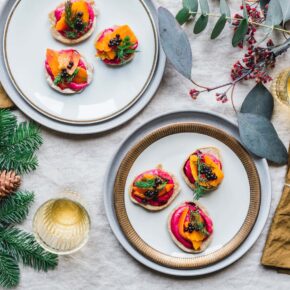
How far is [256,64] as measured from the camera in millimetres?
1516

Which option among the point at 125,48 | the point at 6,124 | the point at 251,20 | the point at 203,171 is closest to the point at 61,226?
the point at 6,124

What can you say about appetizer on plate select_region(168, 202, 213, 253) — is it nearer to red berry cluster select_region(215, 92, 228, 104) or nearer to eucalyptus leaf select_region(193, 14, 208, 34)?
red berry cluster select_region(215, 92, 228, 104)

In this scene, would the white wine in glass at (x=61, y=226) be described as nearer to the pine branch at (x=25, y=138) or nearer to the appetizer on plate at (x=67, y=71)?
the pine branch at (x=25, y=138)

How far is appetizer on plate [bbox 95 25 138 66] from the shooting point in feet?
4.90

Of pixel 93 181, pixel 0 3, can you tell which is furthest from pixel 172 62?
pixel 0 3

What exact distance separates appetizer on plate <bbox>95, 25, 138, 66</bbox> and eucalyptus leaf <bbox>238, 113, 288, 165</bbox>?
364 millimetres

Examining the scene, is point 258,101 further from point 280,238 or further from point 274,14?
point 280,238

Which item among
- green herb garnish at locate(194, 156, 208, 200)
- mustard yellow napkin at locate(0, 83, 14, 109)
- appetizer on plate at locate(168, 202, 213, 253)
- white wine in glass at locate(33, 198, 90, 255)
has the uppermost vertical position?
mustard yellow napkin at locate(0, 83, 14, 109)

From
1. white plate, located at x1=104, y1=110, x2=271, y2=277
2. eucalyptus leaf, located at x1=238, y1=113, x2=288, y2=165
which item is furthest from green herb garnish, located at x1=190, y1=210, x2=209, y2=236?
eucalyptus leaf, located at x1=238, y1=113, x2=288, y2=165

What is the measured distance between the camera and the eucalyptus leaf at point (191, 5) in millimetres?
1467

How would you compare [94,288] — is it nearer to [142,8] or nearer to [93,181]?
[93,181]

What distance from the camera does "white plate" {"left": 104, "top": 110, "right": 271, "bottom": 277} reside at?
5.03 ft

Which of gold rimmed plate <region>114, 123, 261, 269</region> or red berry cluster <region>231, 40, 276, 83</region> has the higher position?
red berry cluster <region>231, 40, 276, 83</region>

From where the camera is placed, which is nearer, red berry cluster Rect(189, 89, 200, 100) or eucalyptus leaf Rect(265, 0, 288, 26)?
eucalyptus leaf Rect(265, 0, 288, 26)
